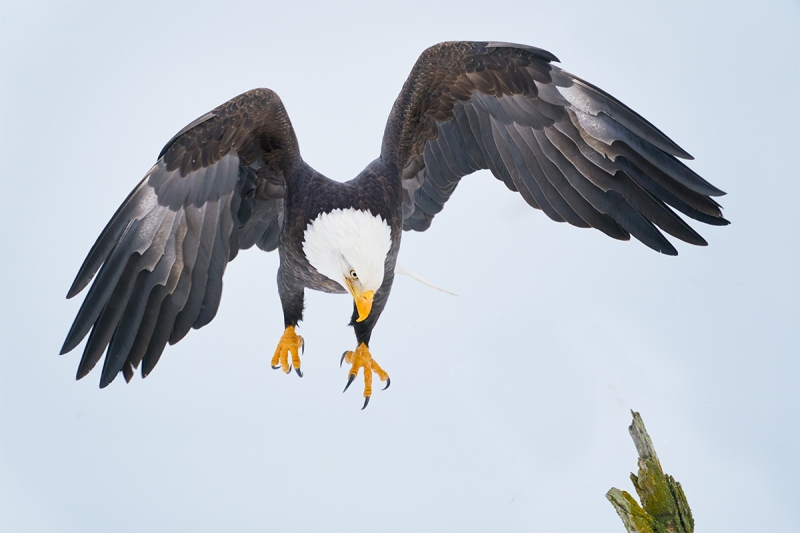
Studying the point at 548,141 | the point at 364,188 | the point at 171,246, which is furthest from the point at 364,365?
the point at 548,141

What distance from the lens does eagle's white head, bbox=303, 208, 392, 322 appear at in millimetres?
3941

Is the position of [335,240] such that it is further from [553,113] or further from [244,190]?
[553,113]

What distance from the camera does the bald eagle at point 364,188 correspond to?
3.82m

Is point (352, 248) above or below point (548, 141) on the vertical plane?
below

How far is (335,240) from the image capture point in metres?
3.95

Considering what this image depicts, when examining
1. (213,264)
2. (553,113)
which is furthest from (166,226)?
(553,113)

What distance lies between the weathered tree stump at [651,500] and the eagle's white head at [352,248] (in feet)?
4.41

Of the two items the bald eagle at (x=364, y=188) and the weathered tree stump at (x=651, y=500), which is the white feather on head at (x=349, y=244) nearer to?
the bald eagle at (x=364, y=188)

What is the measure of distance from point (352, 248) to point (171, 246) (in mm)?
814

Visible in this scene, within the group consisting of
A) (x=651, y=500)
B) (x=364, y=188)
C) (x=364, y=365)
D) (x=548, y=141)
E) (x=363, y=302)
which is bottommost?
(x=651, y=500)

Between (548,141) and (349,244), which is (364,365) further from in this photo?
(548,141)

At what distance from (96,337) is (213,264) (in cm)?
60

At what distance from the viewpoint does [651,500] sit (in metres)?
3.22

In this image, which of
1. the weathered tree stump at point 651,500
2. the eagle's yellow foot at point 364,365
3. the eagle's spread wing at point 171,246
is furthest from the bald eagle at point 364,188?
the weathered tree stump at point 651,500
